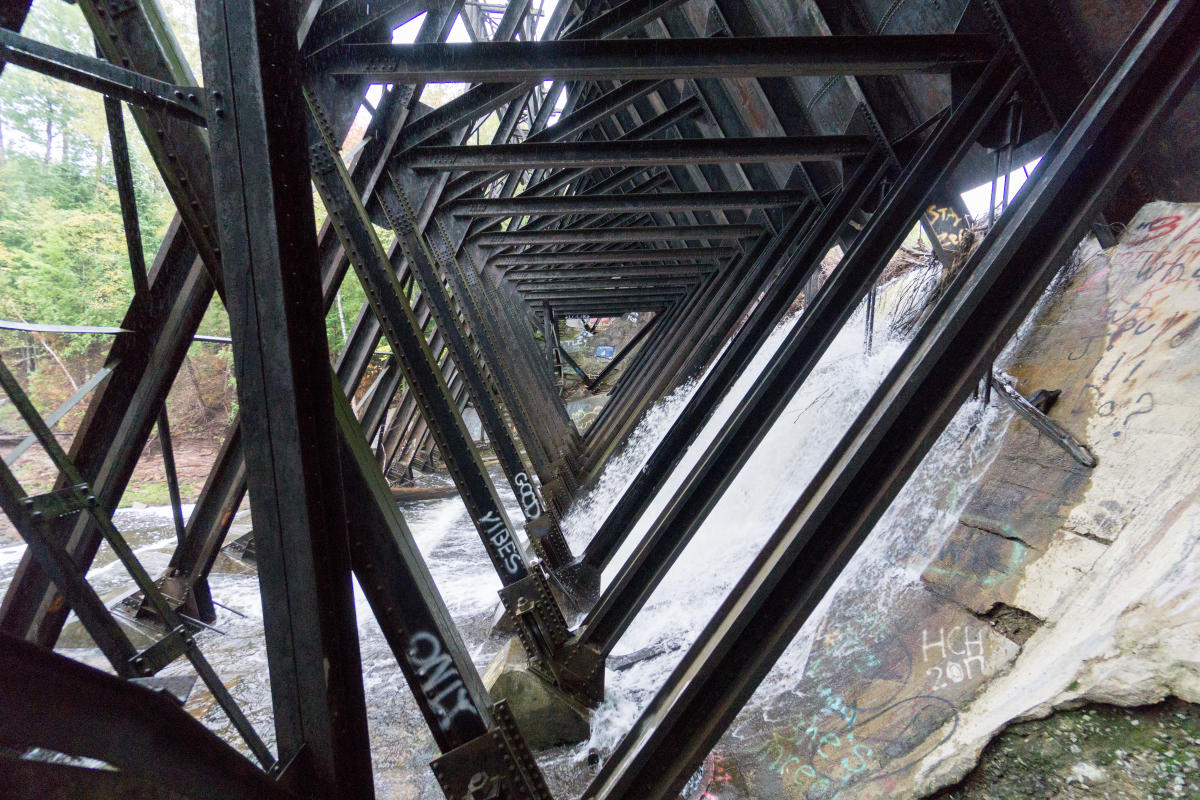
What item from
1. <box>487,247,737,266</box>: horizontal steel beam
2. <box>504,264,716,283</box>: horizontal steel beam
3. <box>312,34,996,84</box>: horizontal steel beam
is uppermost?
<box>504,264,716,283</box>: horizontal steel beam

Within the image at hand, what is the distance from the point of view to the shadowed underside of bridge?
1.49m

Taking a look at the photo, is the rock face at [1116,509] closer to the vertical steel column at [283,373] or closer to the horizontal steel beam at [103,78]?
the vertical steel column at [283,373]

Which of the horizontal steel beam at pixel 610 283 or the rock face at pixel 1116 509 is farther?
the horizontal steel beam at pixel 610 283

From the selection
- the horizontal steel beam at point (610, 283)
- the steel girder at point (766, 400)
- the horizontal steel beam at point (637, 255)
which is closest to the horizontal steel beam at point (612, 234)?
the horizontal steel beam at point (637, 255)

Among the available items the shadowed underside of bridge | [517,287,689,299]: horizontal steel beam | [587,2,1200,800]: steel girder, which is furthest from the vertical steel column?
[517,287,689,299]: horizontal steel beam

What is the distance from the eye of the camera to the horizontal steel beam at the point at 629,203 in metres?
6.13

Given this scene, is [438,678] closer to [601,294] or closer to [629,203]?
[629,203]

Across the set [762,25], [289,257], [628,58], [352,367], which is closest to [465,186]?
[352,367]

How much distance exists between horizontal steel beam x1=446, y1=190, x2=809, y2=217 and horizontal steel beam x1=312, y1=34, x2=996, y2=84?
2.88 m

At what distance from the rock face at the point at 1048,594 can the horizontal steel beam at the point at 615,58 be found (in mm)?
2459

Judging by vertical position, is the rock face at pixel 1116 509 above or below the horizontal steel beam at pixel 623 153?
below

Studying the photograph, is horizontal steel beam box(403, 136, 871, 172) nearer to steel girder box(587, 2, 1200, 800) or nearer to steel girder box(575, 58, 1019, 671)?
steel girder box(575, 58, 1019, 671)

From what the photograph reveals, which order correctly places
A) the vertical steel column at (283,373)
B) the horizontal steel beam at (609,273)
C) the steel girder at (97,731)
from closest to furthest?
1. the steel girder at (97,731)
2. the vertical steel column at (283,373)
3. the horizontal steel beam at (609,273)

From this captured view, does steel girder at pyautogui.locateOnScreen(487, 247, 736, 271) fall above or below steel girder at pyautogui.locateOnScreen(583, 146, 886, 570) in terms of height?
above
